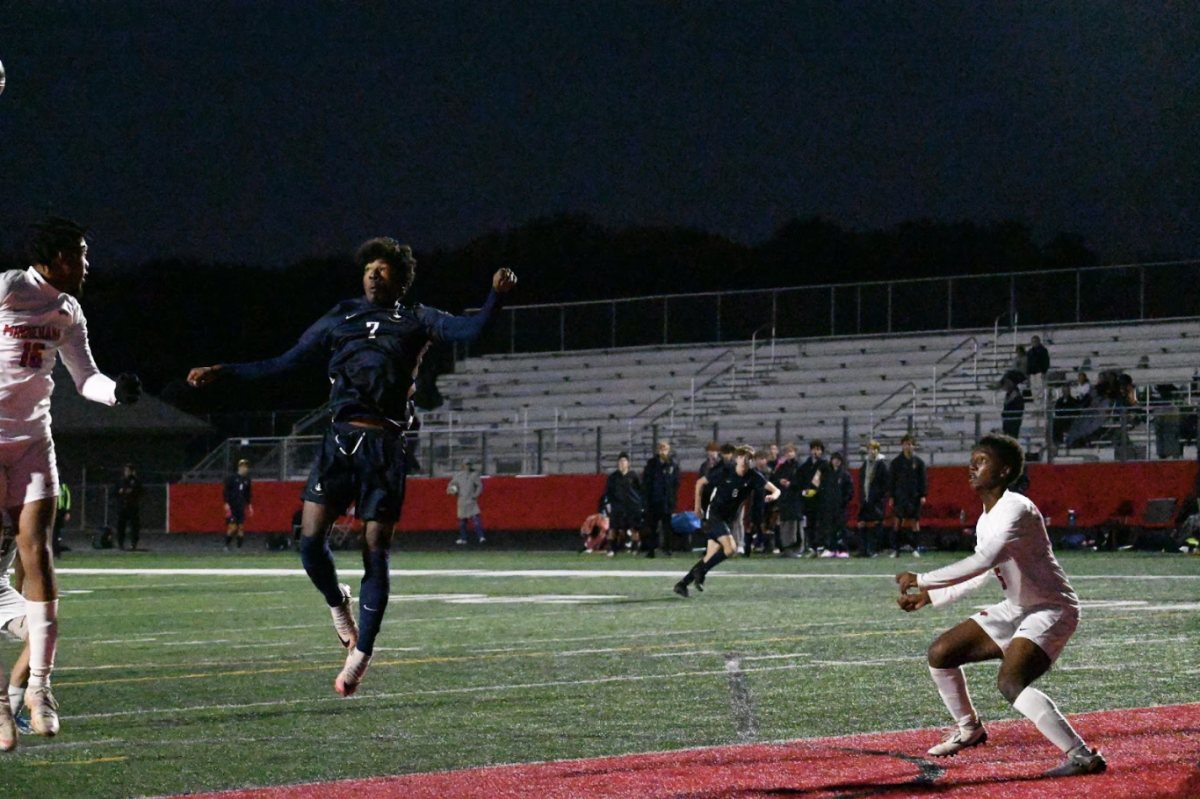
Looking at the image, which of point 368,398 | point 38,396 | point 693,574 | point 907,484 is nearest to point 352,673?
point 368,398

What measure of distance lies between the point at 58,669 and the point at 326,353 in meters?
4.81

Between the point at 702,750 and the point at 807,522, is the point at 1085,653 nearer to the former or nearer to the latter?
the point at 702,750

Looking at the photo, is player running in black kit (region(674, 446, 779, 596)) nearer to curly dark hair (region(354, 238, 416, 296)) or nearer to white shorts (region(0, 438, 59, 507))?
curly dark hair (region(354, 238, 416, 296))

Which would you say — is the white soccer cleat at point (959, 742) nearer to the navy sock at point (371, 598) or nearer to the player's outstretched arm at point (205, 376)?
the navy sock at point (371, 598)

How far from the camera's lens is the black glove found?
7551mm

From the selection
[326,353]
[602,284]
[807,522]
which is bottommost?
[807,522]

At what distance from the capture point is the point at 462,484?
3778cm

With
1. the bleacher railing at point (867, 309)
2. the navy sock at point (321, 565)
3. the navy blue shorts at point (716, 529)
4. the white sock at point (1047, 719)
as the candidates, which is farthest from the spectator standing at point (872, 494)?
the white sock at point (1047, 719)

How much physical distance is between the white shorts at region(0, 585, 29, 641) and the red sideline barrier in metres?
24.7

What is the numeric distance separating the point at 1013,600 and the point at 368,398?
3.28 meters

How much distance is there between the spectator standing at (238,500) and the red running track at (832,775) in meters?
32.4

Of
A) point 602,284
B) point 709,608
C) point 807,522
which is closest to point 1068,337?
point 807,522

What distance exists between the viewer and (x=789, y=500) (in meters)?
31.8

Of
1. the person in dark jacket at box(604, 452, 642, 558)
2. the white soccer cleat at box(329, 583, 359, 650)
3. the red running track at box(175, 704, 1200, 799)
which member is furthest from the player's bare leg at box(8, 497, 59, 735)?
the person in dark jacket at box(604, 452, 642, 558)
